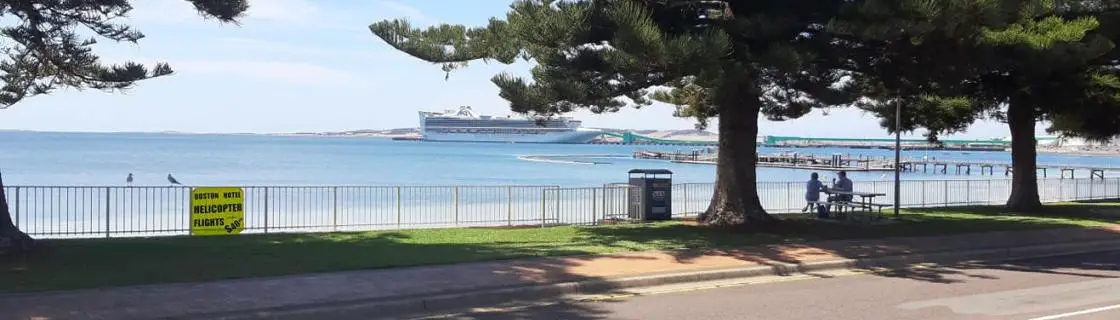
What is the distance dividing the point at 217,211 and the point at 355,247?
4008mm

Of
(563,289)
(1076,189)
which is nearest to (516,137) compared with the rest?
(1076,189)

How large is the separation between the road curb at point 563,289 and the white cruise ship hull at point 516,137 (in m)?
156

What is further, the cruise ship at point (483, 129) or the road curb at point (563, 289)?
the cruise ship at point (483, 129)

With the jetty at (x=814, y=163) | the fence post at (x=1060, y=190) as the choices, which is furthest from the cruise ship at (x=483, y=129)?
the fence post at (x=1060, y=190)

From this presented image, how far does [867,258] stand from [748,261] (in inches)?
80.2

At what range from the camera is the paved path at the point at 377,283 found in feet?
31.0

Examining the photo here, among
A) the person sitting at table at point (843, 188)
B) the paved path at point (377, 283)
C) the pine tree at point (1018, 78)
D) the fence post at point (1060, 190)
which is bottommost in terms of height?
the paved path at point (377, 283)

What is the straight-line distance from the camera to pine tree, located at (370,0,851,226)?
1452cm

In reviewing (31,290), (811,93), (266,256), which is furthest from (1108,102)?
(31,290)

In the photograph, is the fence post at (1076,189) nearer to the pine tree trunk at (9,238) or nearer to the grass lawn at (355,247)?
the grass lawn at (355,247)

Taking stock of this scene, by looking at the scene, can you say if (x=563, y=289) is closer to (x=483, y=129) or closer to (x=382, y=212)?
(x=382, y=212)

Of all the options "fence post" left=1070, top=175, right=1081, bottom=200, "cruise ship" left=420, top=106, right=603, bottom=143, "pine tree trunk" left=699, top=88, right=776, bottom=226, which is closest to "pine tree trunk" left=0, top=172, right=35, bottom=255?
"pine tree trunk" left=699, top=88, right=776, bottom=226

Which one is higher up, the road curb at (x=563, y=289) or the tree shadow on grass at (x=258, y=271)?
the tree shadow on grass at (x=258, y=271)

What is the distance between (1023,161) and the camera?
994 inches
